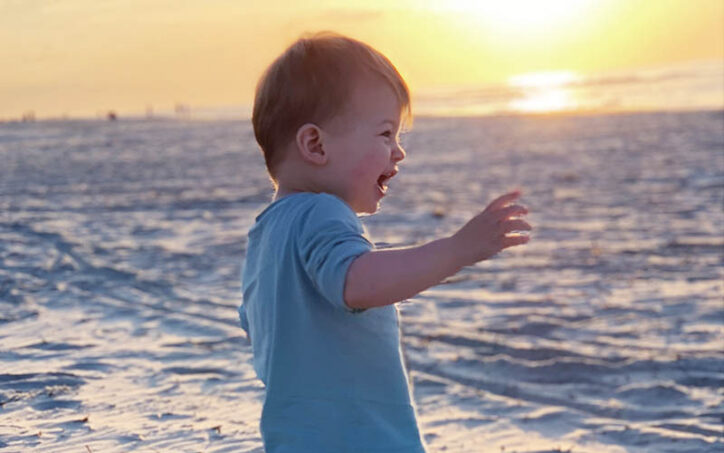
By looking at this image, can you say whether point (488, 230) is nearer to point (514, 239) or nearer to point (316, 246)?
point (514, 239)

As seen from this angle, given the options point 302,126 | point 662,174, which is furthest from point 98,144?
point 302,126

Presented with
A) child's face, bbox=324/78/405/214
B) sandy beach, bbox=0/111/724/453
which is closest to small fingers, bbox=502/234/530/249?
child's face, bbox=324/78/405/214

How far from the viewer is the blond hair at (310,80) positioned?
2039mm

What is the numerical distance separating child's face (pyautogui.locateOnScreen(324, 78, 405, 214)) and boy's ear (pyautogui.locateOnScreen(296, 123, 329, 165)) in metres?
0.02

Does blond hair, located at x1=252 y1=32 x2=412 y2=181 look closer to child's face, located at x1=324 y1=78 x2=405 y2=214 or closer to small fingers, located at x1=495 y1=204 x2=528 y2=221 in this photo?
child's face, located at x1=324 y1=78 x2=405 y2=214

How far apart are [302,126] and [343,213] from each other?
0.21 metres

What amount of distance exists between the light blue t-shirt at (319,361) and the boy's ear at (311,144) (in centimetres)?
8

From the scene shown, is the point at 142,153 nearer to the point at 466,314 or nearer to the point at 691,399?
the point at 466,314

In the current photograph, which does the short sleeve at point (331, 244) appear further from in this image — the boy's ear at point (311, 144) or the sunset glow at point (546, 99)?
the sunset glow at point (546, 99)

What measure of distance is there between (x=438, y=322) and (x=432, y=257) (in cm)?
500

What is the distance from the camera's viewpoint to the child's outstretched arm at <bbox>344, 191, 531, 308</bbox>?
1857 mm

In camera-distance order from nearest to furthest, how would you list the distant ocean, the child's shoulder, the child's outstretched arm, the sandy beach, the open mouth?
1. the child's outstretched arm
2. the child's shoulder
3. the open mouth
4. the sandy beach
5. the distant ocean

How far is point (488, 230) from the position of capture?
187cm

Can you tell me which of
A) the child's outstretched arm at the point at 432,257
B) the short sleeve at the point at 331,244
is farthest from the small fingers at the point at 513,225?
the short sleeve at the point at 331,244
